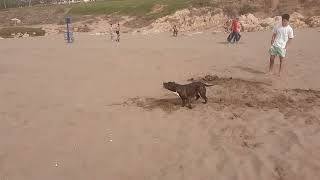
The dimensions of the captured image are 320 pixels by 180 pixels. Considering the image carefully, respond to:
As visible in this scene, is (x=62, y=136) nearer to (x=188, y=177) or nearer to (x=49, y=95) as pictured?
(x=188, y=177)

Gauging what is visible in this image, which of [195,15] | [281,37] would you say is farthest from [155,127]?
[195,15]

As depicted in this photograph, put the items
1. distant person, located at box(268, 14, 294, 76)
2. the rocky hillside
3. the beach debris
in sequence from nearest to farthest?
distant person, located at box(268, 14, 294, 76) < the rocky hillside < the beach debris

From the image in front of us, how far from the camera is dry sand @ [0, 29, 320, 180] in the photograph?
553 cm

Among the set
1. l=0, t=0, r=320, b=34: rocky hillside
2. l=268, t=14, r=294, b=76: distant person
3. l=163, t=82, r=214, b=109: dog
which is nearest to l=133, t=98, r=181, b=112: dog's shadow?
l=163, t=82, r=214, b=109: dog

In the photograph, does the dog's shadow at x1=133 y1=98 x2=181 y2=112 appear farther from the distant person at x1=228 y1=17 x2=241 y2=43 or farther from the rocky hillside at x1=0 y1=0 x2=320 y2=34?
the rocky hillside at x1=0 y1=0 x2=320 y2=34

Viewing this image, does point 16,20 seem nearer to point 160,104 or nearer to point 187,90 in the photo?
point 160,104

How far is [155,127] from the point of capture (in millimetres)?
Answer: 7164

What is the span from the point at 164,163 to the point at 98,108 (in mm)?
3117

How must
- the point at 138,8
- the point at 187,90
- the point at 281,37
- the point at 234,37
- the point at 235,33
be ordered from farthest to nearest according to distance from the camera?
the point at 138,8
the point at 234,37
the point at 235,33
the point at 281,37
the point at 187,90

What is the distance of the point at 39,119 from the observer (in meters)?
7.75

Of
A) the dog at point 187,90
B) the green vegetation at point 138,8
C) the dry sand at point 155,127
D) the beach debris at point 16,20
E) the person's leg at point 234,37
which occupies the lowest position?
the dry sand at point 155,127

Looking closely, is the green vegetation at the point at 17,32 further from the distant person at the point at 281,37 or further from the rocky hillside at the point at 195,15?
the distant person at the point at 281,37

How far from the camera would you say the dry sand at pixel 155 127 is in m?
5.53

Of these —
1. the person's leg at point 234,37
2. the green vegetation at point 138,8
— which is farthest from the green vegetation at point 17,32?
the person's leg at point 234,37
